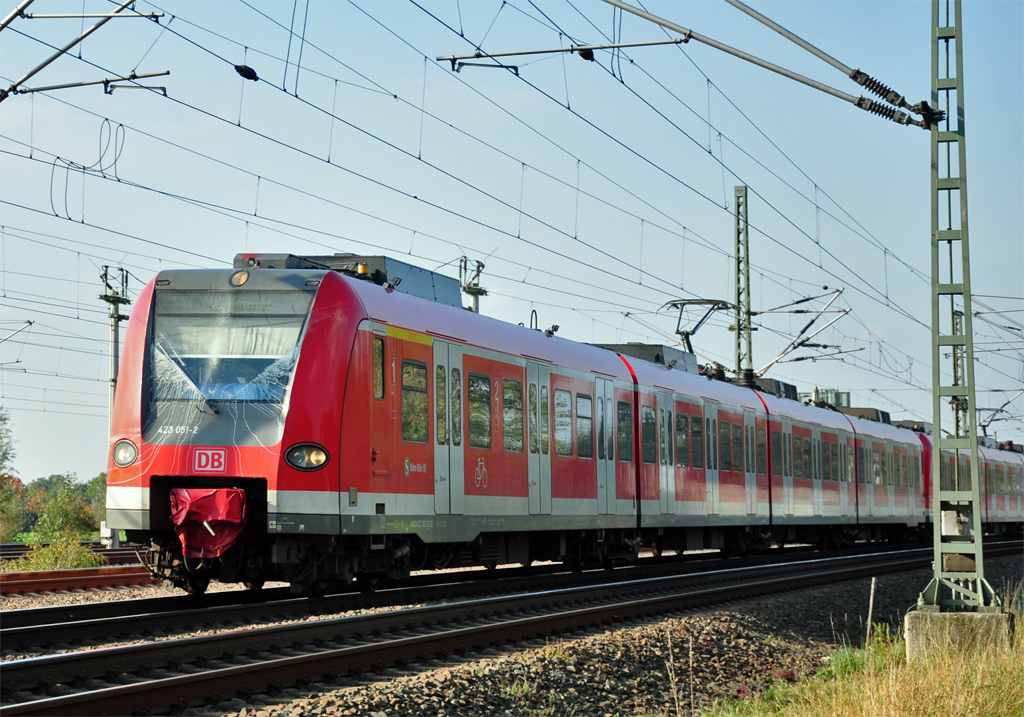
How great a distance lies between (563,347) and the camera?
57.3 ft

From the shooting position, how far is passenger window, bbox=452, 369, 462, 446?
13953 mm

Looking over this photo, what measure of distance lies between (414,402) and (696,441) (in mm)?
10207

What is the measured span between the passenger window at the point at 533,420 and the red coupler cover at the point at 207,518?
17.9ft

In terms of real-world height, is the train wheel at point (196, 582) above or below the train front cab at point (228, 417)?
below

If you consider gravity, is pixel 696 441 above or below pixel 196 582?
above

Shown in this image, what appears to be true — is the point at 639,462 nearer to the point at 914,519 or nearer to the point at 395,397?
the point at 395,397

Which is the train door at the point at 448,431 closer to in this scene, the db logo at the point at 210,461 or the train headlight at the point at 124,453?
the db logo at the point at 210,461

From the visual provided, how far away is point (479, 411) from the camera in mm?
14570

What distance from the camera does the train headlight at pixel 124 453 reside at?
11.7 meters

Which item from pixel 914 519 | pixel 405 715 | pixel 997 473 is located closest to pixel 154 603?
pixel 405 715

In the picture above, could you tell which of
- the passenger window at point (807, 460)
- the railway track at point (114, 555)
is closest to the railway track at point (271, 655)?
the railway track at point (114, 555)

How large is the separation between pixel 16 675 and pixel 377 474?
17.2 feet

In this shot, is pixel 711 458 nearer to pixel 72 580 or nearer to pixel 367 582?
pixel 367 582

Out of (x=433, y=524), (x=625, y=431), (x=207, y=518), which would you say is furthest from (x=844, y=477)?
(x=207, y=518)
